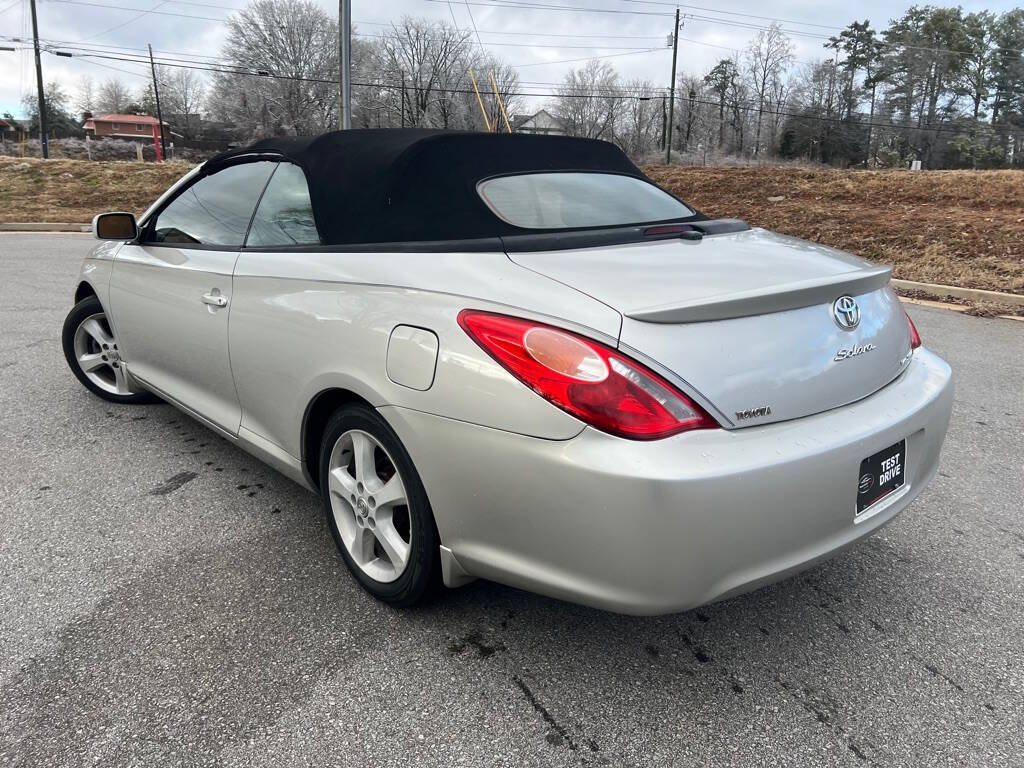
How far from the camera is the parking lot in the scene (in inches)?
73.0

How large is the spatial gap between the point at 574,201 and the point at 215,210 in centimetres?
164

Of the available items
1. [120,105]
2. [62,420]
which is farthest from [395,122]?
[62,420]

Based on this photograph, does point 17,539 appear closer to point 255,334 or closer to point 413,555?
point 255,334

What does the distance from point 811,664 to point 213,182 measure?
3.08m

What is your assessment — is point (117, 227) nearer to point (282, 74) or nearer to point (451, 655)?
point (451, 655)

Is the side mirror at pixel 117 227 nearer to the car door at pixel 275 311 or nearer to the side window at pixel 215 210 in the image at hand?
the side window at pixel 215 210

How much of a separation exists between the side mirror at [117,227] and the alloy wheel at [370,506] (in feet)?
6.90

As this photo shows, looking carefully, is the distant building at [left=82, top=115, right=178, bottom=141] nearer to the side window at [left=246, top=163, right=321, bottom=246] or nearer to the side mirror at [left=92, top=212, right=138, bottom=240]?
the side mirror at [left=92, top=212, right=138, bottom=240]

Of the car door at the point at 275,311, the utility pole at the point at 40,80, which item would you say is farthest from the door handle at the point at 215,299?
the utility pole at the point at 40,80

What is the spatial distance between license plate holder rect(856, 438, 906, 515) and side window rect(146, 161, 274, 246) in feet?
7.89

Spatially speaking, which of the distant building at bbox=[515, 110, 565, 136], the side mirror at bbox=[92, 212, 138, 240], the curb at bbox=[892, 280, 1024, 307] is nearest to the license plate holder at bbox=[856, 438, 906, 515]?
the side mirror at bbox=[92, 212, 138, 240]

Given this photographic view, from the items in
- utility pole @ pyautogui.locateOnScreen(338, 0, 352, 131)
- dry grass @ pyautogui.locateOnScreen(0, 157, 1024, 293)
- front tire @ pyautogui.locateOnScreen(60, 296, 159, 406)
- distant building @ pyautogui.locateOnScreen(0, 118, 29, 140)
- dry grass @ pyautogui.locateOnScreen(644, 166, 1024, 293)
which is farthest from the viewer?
distant building @ pyautogui.locateOnScreen(0, 118, 29, 140)

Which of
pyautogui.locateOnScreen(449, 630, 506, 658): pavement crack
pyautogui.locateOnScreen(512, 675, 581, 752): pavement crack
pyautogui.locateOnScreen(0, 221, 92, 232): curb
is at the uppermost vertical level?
pyautogui.locateOnScreen(0, 221, 92, 232): curb

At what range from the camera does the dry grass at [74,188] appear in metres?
18.5
